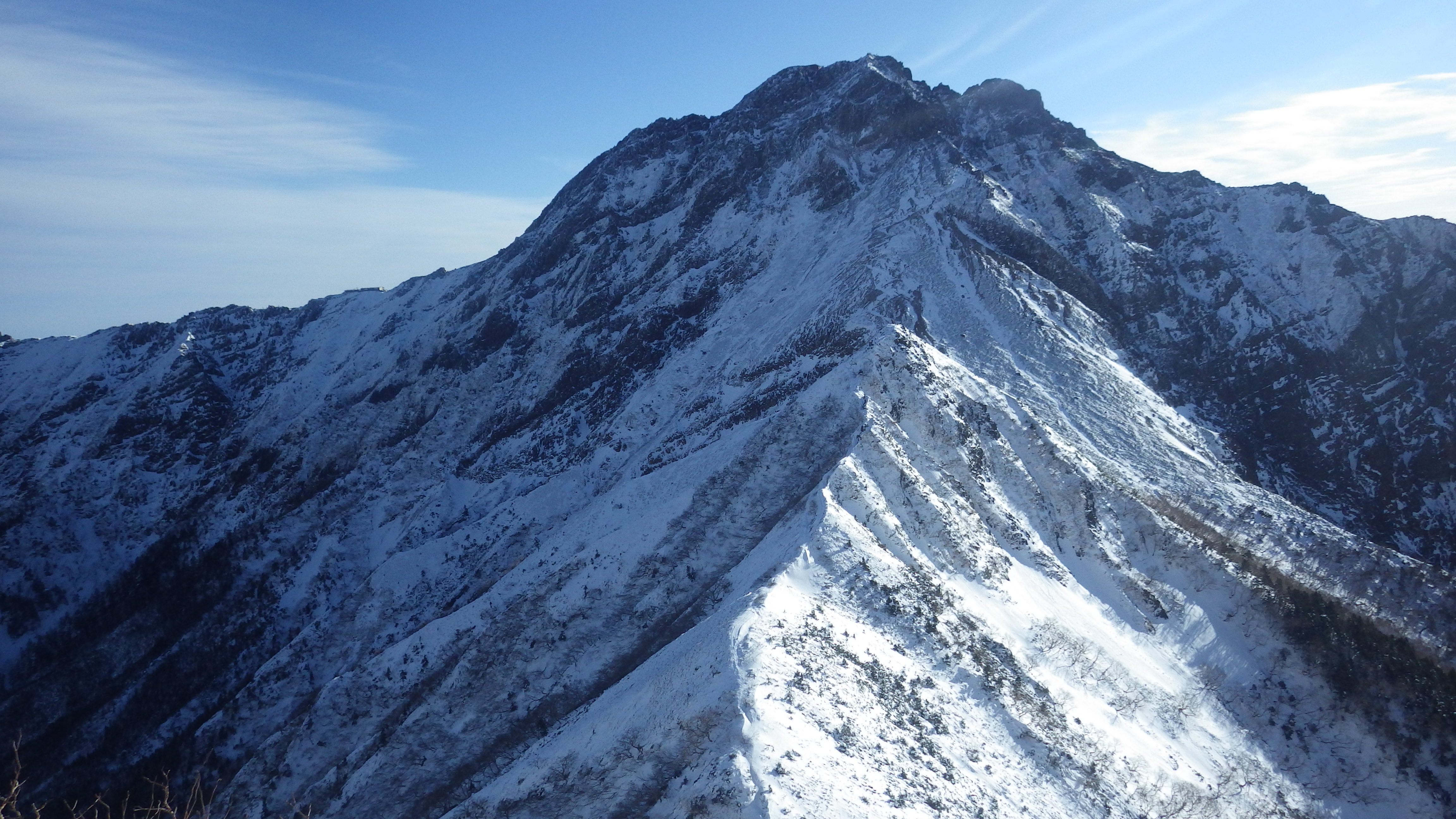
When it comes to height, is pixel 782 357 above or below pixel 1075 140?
below

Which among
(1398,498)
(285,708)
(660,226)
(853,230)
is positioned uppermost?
(660,226)

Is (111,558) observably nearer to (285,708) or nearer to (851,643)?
(285,708)

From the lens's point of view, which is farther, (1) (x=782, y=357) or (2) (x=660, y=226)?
(2) (x=660, y=226)

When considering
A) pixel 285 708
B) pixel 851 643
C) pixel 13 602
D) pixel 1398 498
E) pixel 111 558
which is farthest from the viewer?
pixel 111 558

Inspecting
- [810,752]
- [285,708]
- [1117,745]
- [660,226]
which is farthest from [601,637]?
[660,226]

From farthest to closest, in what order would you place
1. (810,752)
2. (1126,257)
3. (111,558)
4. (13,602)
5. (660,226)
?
(660,226), (1126,257), (111,558), (13,602), (810,752)

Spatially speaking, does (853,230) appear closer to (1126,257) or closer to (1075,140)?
(1126,257)

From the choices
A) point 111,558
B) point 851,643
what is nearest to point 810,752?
point 851,643
